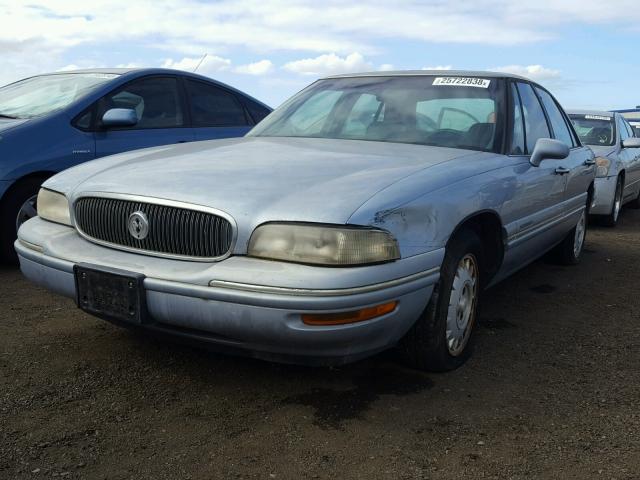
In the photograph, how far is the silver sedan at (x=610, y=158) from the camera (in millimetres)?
8031

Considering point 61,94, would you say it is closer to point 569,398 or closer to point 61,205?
point 61,205

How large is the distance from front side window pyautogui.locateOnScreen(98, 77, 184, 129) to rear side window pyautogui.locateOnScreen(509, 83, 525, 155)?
2.97m

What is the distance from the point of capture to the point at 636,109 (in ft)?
101

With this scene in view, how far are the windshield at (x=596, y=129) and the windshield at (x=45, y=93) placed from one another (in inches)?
244

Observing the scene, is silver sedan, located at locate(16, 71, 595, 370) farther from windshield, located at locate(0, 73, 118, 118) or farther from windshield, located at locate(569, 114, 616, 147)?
windshield, located at locate(569, 114, 616, 147)

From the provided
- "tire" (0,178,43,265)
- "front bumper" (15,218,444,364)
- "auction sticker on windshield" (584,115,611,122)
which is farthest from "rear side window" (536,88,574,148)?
"auction sticker on windshield" (584,115,611,122)

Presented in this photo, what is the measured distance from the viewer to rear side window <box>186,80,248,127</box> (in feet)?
19.7

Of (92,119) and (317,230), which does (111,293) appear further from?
(92,119)

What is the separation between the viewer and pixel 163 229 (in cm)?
269

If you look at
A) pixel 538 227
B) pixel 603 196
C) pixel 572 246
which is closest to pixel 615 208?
pixel 603 196

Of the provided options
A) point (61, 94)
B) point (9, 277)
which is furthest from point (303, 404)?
point (61, 94)

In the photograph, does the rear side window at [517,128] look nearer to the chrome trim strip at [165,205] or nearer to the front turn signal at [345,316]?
the front turn signal at [345,316]

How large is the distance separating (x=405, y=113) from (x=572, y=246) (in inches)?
100

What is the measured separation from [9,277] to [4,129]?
1037mm
